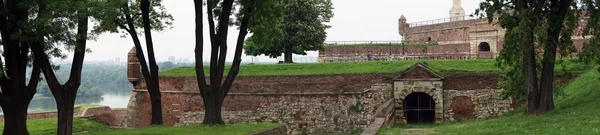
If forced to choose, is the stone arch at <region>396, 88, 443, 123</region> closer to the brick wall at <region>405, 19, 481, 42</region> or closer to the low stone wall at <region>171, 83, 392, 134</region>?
the low stone wall at <region>171, 83, 392, 134</region>

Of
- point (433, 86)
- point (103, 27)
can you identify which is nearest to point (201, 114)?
point (433, 86)

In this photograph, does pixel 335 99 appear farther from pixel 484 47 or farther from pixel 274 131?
pixel 484 47

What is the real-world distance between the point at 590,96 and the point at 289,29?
1800cm

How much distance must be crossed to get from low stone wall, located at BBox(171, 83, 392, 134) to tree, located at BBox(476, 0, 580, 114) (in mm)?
8391

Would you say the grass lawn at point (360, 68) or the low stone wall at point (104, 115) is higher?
the grass lawn at point (360, 68)

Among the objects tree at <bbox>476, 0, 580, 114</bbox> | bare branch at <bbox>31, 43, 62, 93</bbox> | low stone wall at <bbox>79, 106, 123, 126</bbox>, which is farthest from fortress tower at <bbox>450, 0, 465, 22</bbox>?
bare branch at <bbox>31, 43, 62, 93</bbox>

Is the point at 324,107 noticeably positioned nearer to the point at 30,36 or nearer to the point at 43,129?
the point at 43,129

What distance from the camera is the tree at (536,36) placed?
57.6ft

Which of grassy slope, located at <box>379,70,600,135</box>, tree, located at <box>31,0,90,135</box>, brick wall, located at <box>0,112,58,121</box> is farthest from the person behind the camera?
brick wall, located at <box>0,112,58,121</box>

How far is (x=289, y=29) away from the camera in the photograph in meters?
34.8

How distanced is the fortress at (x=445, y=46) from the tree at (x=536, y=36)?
57.8 ft

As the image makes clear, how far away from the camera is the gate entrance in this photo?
27.3 metres

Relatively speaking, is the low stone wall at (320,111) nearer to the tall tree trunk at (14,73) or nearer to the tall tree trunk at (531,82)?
the tall tree trunk at (531,82)

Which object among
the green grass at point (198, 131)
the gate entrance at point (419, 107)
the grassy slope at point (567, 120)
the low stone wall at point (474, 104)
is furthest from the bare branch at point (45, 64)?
the low stone wall at point (474, 104)
